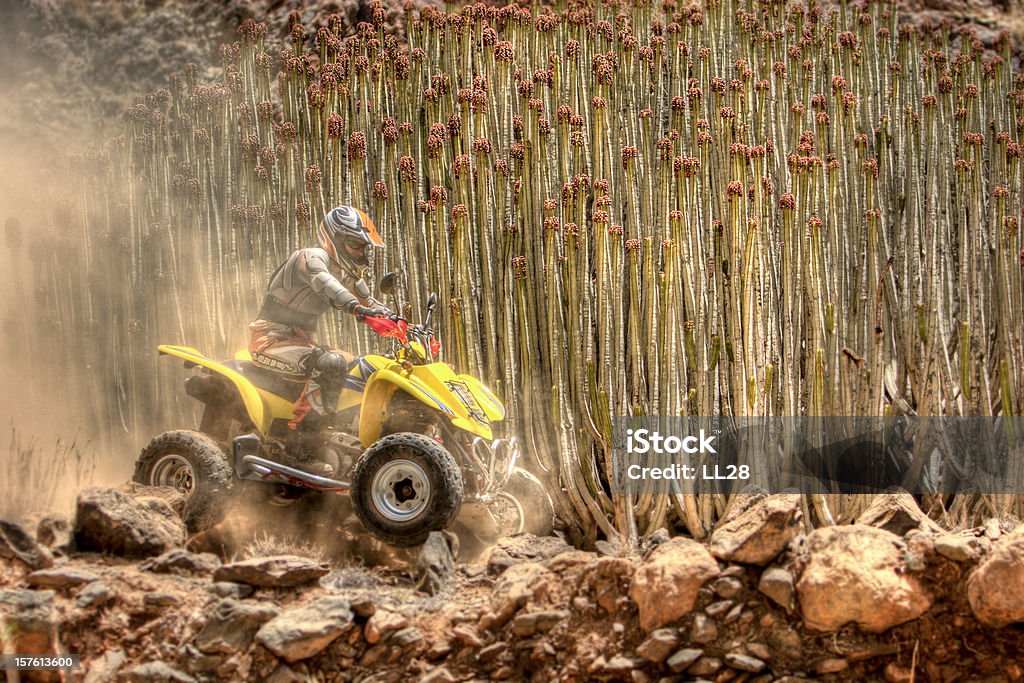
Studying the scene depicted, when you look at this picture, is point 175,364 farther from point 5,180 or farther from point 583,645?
point 583,645

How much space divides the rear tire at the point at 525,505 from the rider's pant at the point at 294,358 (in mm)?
752

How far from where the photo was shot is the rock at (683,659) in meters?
3.12

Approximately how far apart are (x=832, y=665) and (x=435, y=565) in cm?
131

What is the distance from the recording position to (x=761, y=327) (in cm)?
413

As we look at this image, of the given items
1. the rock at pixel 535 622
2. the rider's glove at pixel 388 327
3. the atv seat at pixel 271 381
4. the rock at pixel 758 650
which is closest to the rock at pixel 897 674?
the rock at pixel 758 650

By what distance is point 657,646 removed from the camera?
3.14m

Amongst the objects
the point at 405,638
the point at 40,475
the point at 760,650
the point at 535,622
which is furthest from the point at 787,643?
the point at 40,475

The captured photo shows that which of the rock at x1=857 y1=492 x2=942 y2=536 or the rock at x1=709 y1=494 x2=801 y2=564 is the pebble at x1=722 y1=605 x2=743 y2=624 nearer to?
the rock at x1=709 y1=494 x2=801 y2=564

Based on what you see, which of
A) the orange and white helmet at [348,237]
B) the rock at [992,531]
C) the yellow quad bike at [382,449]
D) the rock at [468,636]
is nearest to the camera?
the rock at [468,636]

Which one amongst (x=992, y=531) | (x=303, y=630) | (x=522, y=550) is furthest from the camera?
(x=522, y=550)

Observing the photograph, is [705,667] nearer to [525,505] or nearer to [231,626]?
[525,505]

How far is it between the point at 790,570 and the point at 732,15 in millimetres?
3228

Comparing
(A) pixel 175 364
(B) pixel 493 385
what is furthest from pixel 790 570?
(A) pixel 175 364

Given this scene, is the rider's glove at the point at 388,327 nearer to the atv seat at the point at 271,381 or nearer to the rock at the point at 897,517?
the atv seat at the point at 271,381
